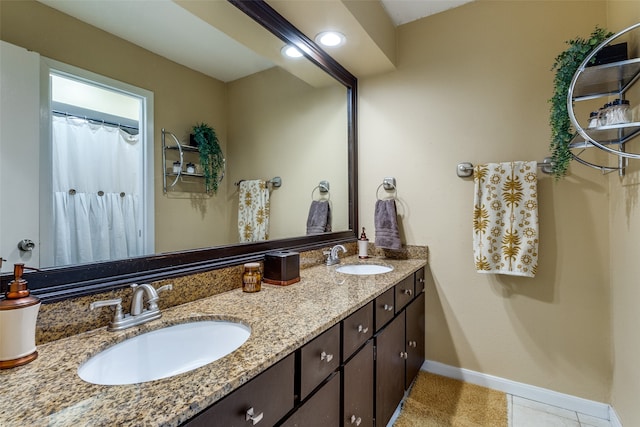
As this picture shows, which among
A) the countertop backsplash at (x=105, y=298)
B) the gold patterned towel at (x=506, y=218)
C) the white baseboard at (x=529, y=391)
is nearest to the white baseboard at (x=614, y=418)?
the white baseboard at (x=529, y=391)

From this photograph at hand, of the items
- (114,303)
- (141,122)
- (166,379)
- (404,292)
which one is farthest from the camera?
(404,292)

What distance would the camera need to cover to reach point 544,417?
1.65 meters

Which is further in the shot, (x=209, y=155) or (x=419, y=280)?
(x=419, y=280)

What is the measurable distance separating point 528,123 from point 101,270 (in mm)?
2223

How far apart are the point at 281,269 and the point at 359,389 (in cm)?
60

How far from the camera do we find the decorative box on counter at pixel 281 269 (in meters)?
1.42

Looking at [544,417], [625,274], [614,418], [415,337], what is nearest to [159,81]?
[415,337]

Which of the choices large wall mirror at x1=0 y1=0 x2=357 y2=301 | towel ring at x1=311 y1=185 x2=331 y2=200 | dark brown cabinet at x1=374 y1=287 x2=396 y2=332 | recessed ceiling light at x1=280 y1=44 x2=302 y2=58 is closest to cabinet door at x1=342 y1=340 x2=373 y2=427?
dark brown cabinet at x1=374 y1=287 x2=396 y2=332

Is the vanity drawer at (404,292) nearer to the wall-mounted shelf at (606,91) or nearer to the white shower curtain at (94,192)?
the wall-mounted shelf at (606,91)

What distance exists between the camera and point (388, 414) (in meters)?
1.48

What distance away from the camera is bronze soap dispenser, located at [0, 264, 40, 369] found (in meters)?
0.67

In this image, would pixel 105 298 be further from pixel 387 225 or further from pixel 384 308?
pixel 387 225

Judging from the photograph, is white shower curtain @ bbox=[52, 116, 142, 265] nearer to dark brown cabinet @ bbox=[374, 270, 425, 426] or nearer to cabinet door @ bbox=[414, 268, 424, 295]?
dark brown cabinet @ bbox=[374, 270, 425, 426]

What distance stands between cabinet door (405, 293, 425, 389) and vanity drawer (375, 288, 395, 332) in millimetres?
303
